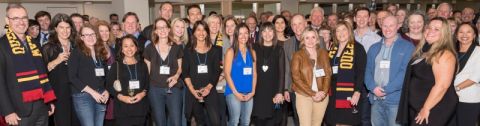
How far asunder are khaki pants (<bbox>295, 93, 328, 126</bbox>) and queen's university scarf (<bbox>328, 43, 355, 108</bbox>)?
133 mm

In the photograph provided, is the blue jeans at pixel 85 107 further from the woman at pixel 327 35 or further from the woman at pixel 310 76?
the woman at pixel 327 35

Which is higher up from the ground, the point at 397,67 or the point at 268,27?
the point at 268,27

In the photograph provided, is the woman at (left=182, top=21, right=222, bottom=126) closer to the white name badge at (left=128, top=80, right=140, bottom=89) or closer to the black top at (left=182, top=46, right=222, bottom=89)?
the black top at (left=182, top=46, right=222, bottom=89)

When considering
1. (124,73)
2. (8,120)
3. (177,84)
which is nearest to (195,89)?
(177,84)

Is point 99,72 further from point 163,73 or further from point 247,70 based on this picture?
point 247,70

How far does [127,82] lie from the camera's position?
338cm

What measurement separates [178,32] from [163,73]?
45cm

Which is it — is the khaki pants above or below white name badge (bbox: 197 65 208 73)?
below

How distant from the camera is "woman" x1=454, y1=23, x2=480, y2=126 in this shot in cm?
302

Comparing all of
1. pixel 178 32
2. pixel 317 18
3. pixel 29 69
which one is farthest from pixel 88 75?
pixel 317 18

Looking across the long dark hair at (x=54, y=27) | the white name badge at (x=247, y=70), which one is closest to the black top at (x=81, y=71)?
the long dark hair at (x=54, y=27)

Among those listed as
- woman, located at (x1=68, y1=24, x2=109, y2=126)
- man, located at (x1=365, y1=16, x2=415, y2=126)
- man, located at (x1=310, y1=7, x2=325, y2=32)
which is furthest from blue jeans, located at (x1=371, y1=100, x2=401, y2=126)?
woman, located at (x1=68, y1=24, x2=109, y2=126)

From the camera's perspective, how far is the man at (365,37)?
3588mm

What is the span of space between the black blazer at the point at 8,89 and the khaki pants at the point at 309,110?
2.24 meters
